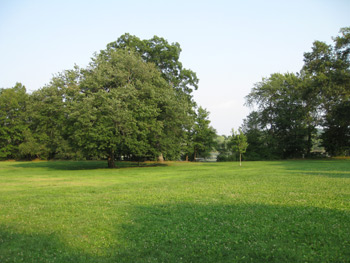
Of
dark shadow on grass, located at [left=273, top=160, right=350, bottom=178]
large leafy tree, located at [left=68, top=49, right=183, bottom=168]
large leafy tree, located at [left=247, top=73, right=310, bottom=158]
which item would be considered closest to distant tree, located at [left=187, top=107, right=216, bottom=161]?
large leafy tree, located at [left=247, top=73, right=310, bottom=158]

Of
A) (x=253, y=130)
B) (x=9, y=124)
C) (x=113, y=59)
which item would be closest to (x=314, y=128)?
(x=253, y=130)

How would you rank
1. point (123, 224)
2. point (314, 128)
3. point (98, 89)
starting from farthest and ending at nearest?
1. point (314, 128)
2. point (98, 89)
3. point (123, 224)

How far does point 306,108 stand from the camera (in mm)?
56656

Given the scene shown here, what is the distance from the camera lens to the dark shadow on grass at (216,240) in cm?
606

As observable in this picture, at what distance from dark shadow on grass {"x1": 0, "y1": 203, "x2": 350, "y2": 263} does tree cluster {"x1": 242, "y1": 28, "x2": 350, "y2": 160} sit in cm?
4405

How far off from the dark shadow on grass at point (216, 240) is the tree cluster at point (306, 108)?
44047mm

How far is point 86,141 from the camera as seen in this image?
29781 mm

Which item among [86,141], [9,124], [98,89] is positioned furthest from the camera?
[9,124]

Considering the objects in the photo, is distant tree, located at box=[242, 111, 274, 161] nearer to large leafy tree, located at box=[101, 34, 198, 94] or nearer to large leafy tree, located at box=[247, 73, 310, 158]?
large leafy tree, located at box=[247, 73, 310, 158]

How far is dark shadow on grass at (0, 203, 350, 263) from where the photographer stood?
6.06 m

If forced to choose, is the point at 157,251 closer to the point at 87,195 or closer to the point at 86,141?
the point at 87,195

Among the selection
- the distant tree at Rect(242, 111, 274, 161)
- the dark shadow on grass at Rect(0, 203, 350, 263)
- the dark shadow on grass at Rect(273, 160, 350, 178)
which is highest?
the distant tree at Rect(242, 111, 274, 161)

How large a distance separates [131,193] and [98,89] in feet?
71.9

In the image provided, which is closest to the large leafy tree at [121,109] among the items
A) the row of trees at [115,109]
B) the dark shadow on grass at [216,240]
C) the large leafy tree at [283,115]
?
the row of trees at [115,109]
